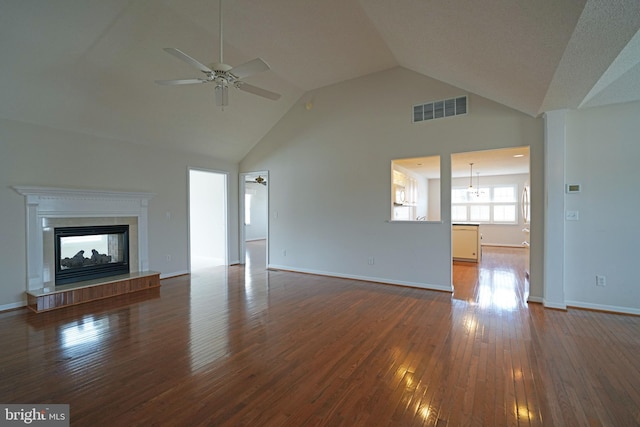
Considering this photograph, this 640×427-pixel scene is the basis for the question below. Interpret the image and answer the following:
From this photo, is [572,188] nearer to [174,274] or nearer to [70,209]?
[174,274]

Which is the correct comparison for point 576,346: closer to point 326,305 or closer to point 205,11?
point 326,305

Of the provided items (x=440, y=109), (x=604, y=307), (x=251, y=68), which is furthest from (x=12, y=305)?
(x=604, y=307)

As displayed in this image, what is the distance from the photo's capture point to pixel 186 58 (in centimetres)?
249

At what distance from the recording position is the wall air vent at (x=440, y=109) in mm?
4441

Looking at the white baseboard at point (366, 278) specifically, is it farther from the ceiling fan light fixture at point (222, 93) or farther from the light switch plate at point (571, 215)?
the ceiling fan light fixture at point (222, 93)

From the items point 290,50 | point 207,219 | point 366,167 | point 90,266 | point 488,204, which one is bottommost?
point 90,266

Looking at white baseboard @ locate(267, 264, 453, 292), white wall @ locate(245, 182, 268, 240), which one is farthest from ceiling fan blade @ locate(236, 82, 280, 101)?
white wall @ locate(245, 182, 268, 240)

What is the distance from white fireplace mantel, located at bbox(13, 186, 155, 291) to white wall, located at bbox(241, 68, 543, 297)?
2469 mm

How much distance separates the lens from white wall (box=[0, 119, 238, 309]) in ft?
12.5

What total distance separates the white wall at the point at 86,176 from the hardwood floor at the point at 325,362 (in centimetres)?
109

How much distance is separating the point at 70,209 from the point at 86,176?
1.84 feet

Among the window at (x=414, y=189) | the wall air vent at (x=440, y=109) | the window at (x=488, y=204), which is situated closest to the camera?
the wall air vent at (x=440, y=109)

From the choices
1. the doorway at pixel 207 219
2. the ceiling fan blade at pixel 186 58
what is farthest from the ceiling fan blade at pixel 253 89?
the doorway at pixel 207 219

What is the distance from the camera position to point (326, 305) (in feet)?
13.1
